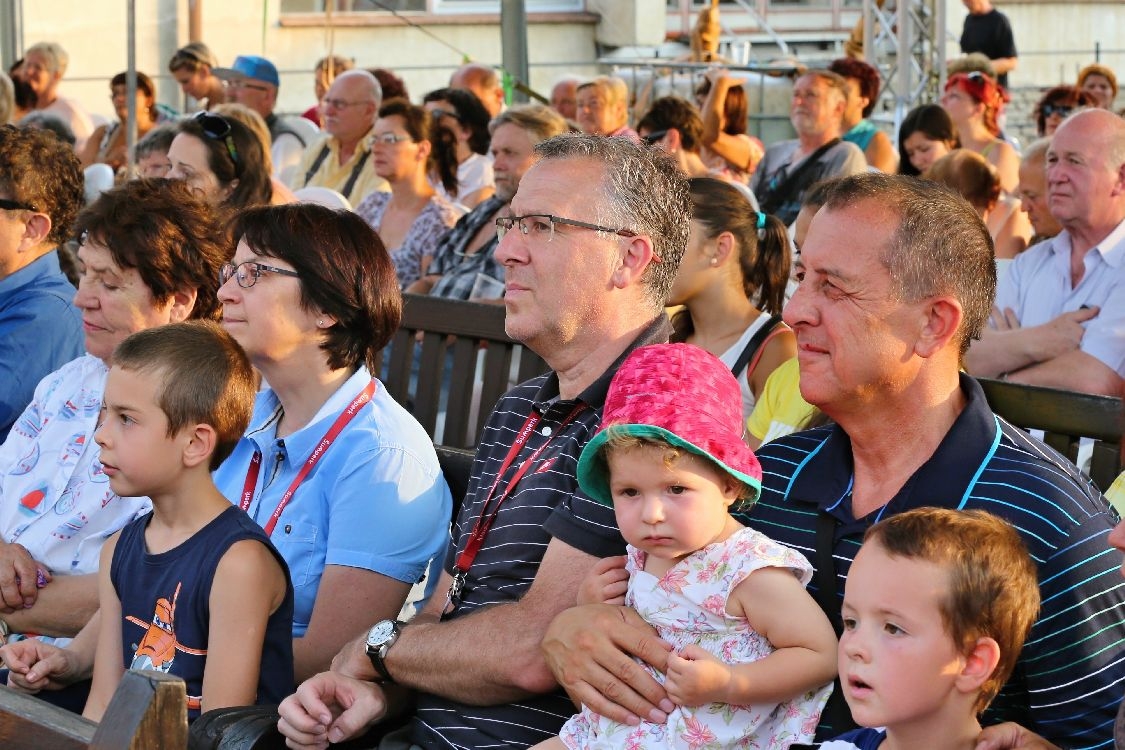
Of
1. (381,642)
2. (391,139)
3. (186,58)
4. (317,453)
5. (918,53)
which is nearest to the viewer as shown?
(381,642)

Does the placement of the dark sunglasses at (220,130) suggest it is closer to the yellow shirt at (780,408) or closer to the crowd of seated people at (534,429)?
the crowd of seated people at (534,429)

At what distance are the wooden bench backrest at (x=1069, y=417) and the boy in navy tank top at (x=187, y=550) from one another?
5.60 ft

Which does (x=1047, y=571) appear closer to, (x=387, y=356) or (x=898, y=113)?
(x=387, y=356)

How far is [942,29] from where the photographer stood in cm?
1198

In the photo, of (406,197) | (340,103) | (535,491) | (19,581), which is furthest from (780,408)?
(340,103)

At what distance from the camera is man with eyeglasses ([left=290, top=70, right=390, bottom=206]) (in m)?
8.88

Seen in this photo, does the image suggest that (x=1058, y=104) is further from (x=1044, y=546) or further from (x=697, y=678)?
(x=697, y=678)

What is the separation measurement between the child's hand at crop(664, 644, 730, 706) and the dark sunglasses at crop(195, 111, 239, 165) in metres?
A: 4.24

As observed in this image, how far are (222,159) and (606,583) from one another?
13.1 ft

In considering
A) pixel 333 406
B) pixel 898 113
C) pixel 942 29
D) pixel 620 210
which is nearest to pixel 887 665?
pixel 620 210

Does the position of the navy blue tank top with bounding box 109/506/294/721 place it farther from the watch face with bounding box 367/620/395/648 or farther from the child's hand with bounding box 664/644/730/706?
the child's hand with bounding box 664/644/730/706

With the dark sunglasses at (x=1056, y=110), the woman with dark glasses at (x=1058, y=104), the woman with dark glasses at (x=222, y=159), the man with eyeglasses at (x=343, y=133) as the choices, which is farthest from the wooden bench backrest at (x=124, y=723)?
the dark sunglasses at (x=1056, y=110)

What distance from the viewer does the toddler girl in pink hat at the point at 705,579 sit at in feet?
7.97

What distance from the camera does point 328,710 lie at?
282 centimetres
